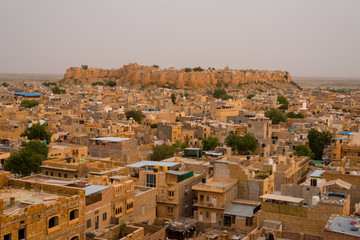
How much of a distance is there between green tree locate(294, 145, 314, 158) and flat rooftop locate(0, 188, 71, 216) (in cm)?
2681

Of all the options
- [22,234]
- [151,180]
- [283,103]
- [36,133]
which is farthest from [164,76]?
[22,234]

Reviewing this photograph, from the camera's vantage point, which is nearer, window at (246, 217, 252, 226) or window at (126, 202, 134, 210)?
window at (126, 202, 134, 210)

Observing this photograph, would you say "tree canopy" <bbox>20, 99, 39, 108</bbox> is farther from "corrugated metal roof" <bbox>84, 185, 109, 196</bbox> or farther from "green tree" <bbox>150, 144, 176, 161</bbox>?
"corrugated metal roof" <bbox>84, 185, 109, 196</bbox>

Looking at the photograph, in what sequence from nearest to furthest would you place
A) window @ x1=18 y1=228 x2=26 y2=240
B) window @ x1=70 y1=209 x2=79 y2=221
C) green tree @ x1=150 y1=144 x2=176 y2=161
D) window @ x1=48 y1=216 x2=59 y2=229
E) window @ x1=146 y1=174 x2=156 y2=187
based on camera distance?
window @ x1=18 y1=228 x2=26 y2=240 → window @ x1=48 y1=216 x2=59 y2=229 → window @ x1=70 y1=209 x2=79 y2=221 → window @ x1=146 y1=174 x2=156 y2=187 → green tree @ x1=150 y1=144 x2=176 y2=161

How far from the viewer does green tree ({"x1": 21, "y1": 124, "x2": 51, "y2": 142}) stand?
4094 centimetres

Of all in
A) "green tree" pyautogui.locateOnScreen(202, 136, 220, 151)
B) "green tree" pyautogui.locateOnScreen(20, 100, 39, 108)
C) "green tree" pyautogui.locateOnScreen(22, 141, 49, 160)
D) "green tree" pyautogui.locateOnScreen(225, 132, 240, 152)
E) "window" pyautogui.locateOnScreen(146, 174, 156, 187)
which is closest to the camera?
"window" pyautogui.locateOnScreen(146, 174, 156, 187)

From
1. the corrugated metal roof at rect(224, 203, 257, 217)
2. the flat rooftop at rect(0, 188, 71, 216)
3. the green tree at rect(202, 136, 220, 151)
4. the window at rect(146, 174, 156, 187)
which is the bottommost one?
the corrugated metal roof at rect(224, 203, 257, 217)

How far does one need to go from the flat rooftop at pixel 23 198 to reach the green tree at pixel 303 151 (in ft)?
87.9

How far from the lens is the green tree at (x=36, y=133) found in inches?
1612

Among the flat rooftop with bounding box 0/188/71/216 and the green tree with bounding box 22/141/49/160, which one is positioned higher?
the flat rooftop with bounding box 0/188/71/216

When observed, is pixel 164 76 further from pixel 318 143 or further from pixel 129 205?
pixel 129 205

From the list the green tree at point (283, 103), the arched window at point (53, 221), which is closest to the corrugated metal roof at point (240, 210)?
the arched window at point (53, 221)

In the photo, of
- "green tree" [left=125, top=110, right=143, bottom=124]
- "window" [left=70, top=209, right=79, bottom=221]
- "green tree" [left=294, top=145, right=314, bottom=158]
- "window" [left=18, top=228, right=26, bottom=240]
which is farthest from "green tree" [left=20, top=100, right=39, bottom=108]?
"window" [left=18, top=228, right=26, bottom=240]

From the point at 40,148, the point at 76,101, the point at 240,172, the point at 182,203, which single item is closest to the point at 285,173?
the point at 240,172
